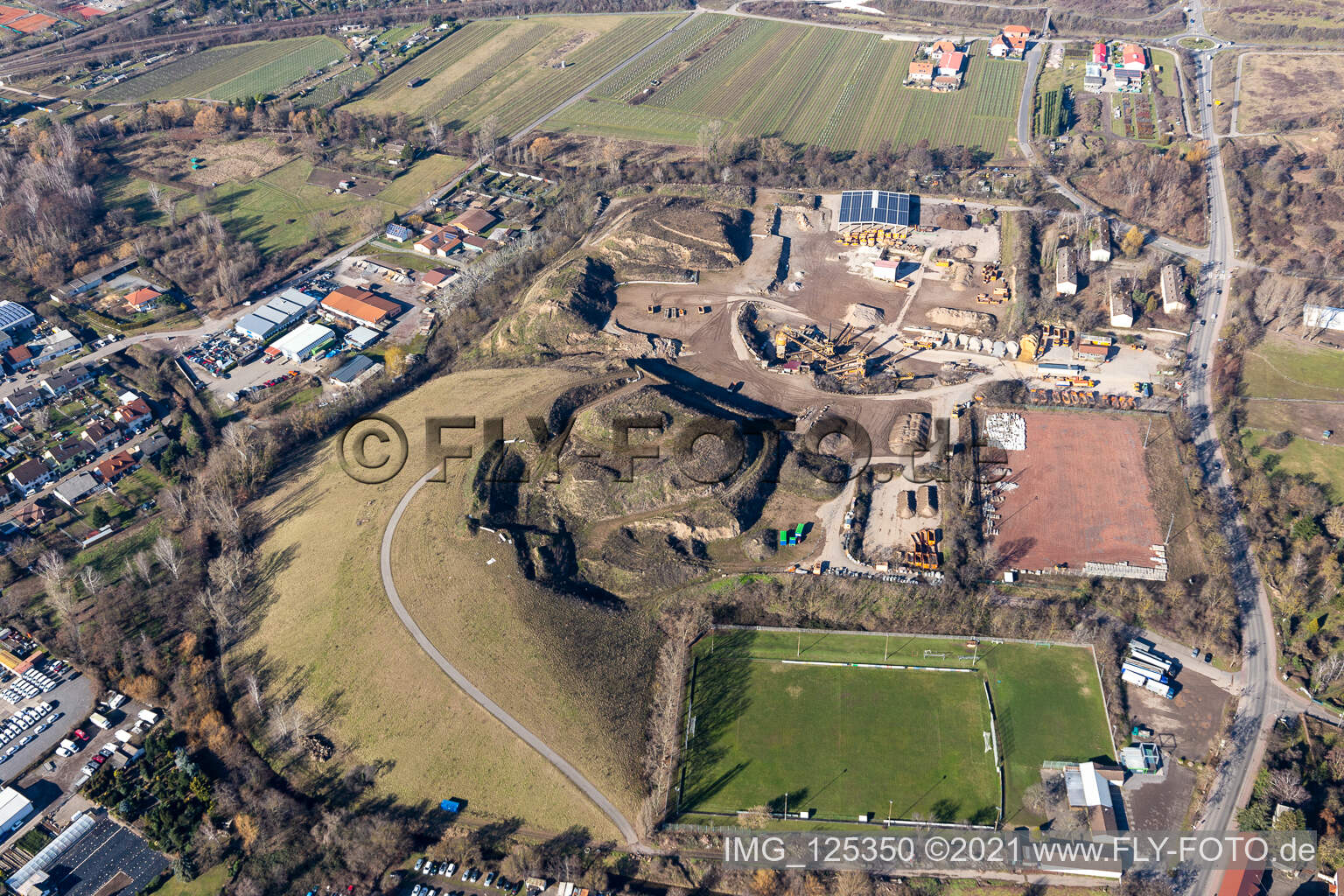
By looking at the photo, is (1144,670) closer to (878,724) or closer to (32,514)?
(878,724)

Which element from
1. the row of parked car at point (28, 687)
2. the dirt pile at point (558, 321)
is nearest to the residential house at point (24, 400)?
the row of parked car at point (28, 687)

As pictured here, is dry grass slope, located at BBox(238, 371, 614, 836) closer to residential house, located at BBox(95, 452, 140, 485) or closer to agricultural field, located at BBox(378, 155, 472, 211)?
residential house, located at BBox(95, 452, 140, 485)

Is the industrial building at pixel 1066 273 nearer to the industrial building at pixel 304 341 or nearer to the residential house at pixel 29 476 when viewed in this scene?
the industrial building at pixel 304 341

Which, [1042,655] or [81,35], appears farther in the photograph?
[81,35]

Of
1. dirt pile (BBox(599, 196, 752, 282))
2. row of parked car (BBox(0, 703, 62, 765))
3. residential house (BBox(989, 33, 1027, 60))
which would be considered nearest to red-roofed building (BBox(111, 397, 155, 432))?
row of parked car (BBox(0, 703, 62, 765))

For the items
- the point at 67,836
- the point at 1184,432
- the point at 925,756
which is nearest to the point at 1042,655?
the point at 925,756

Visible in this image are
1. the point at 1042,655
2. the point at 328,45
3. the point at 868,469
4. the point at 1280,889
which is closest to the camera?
the point at 1280,889

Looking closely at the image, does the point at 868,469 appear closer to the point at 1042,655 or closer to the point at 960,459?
the point at 960,459
